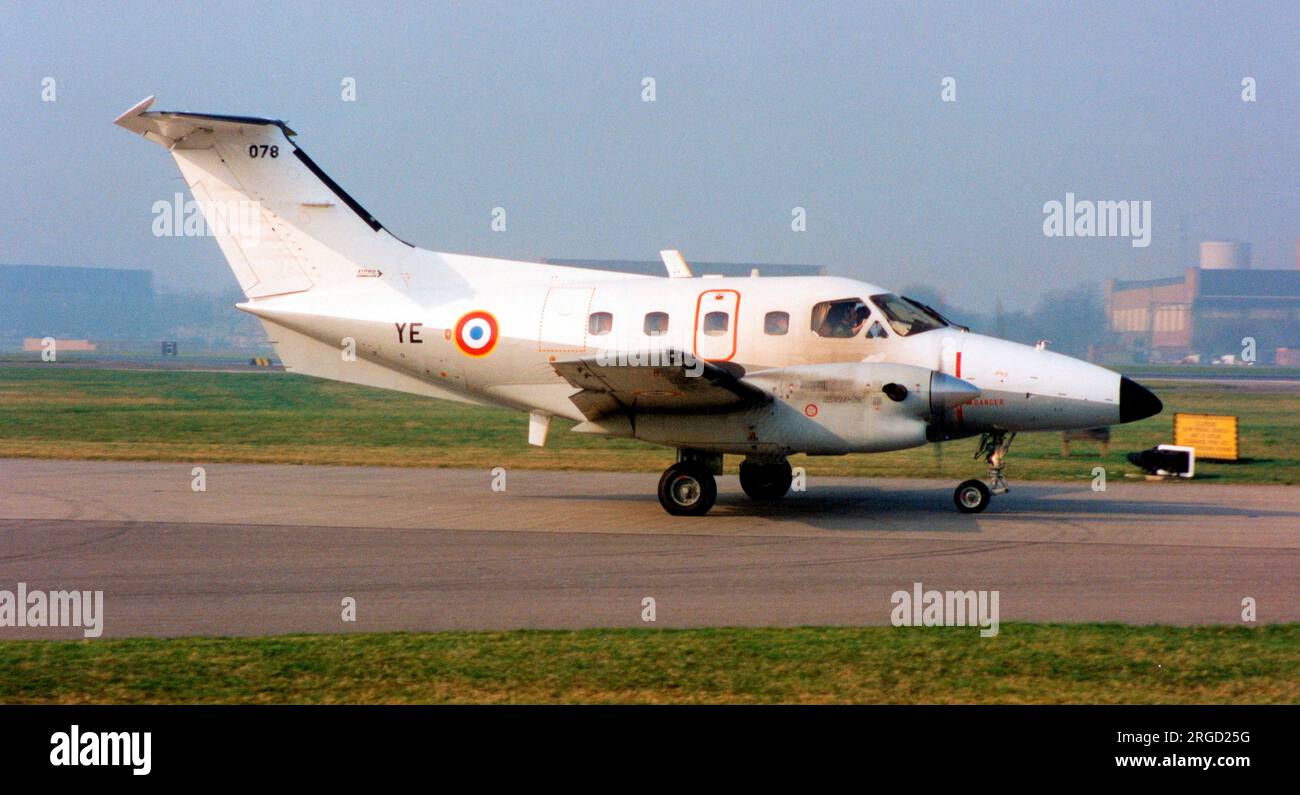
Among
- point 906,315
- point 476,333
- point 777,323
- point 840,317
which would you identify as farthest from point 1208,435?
point 476,333

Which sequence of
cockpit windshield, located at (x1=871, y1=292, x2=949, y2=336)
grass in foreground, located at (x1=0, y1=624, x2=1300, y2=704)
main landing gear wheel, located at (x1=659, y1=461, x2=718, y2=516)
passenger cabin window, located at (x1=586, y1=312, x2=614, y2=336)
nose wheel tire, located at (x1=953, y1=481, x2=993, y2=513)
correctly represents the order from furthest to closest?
passenger cabin window, located at (x1=586, y1=312, x2=614, y2=336) < nose wheel tire, located at (x1=953, y1=481, x2=993, y2=513) < main landing gear wheel, located at (x1=659, y1=461, x2=718, y2=516) < cockpit windshield, located at (x1=871, y1=292, x2=949, y2=336) < grass in foreground, located at (x1=0, y1=624, x2=1300, y2=704)

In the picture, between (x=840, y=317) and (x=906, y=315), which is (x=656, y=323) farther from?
(x=906, y=315)

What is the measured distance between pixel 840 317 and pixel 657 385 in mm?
2965

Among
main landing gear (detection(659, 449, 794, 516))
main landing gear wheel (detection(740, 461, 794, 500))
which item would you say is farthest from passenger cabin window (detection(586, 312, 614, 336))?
main landing gear wheel (detection(740, 461, 794, 500))

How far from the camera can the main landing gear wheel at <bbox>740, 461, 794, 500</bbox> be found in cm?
1881

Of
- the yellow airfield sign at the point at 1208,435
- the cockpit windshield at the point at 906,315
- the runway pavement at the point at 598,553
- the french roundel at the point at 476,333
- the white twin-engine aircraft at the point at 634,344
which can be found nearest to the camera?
the runway pavement at the point at 598,553

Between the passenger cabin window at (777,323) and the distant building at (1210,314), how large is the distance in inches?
3265

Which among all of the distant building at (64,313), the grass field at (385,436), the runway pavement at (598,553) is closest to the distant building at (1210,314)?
the grass field at (385,436)

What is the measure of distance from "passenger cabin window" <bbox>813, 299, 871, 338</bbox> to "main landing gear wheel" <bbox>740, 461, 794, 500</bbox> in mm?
2720

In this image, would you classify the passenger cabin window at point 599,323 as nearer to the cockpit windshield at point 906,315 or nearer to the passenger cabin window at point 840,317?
the passenger cabin window at point 840,317

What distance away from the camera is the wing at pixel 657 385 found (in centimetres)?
1532

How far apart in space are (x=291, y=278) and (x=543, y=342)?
14.6ft

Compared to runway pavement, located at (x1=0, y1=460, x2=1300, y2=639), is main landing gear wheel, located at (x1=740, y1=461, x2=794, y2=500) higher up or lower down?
higher up

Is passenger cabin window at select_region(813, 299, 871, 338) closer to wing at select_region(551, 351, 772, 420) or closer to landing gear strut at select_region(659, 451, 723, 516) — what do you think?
wing at select_region(551, 351, 772, 420)
